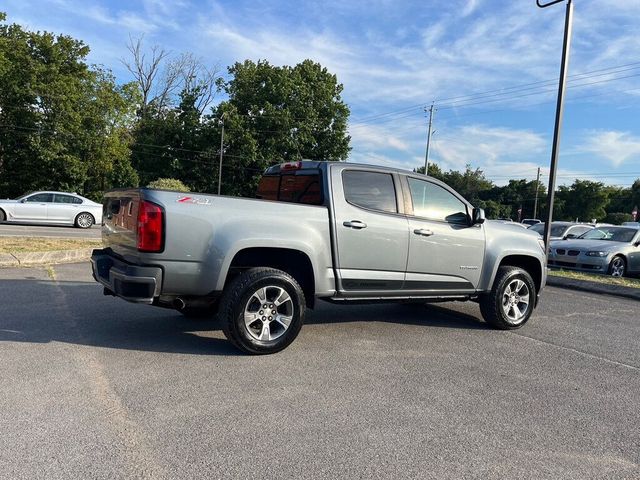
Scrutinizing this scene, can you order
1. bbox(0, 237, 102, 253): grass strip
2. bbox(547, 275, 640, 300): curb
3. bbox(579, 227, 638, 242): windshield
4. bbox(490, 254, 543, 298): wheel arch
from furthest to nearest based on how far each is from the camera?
bbox(579, 227, 638, 242): windshield → bbox(0, 237, 102, 253): grass strip → bbox(547, 275, 640, 300): curb → bbox(490, 254, 543, 298): wheel arch

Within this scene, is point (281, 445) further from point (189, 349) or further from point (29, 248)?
point (29, 248)

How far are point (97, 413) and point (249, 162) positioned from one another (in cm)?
4163

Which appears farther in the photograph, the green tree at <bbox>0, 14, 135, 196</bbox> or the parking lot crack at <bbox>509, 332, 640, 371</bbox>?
the green tree at <bbox>0, 14, 135, 196</bbox>

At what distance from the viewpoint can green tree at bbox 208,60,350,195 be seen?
43812 mm

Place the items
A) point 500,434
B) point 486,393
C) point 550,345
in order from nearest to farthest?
point 500,434, point 486,393, point 550,345

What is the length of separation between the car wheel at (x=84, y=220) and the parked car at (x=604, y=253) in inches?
651

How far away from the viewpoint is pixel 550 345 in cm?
581

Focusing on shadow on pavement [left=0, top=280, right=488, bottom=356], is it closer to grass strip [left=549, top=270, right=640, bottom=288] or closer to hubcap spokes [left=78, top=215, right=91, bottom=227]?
grass strip [left=549, top=270, right=640, bottom=288]

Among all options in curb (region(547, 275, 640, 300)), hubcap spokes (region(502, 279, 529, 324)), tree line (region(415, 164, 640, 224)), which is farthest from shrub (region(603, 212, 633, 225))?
hubcap spokes (region(502, 279, 529, 324))

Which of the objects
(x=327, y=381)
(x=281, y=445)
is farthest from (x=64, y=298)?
(x=281, y=445)

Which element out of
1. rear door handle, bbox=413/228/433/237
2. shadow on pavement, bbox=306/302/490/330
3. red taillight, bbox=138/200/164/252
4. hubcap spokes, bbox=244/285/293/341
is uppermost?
rear door handle, bbox=413/228/433/237

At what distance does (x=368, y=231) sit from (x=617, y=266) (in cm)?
1026

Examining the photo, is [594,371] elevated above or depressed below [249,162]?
below

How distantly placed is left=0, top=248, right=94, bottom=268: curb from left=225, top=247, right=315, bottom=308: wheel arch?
21.8 feet
